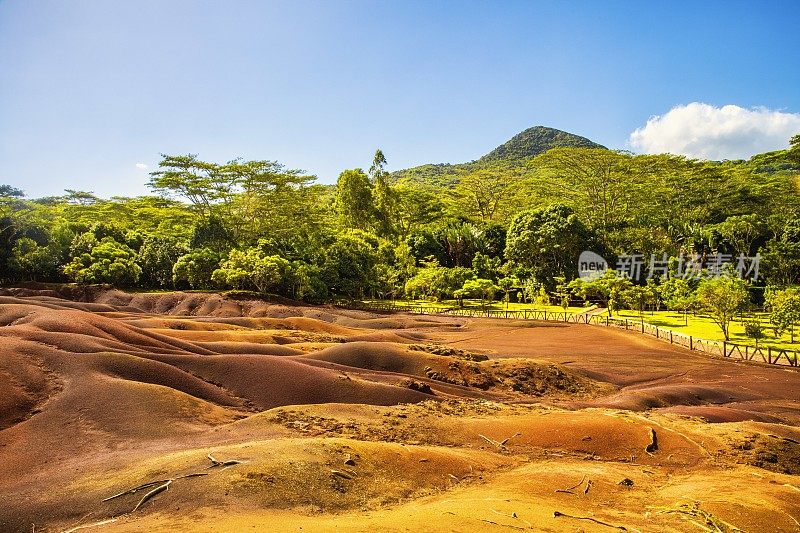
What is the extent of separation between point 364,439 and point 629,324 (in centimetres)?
2979

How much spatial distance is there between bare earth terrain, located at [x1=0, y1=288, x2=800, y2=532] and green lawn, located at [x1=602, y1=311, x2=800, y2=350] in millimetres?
7634

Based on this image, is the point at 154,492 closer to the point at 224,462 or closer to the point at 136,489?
the point at 136,489

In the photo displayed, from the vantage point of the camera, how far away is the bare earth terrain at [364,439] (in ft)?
23.6

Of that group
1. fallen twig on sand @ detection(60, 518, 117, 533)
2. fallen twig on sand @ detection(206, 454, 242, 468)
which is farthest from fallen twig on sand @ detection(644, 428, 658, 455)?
fallen twig on sand @ detection(60, 518, 117, 533)

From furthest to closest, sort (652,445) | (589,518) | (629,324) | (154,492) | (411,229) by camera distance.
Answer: (411,229) → (629,324) → (652,445) → (154,492) → (589,518)

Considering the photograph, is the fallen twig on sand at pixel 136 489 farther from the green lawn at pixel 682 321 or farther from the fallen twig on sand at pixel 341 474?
the green lawn at pixel 682 321

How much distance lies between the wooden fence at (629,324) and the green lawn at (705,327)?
197 cm

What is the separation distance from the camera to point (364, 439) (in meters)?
11.3

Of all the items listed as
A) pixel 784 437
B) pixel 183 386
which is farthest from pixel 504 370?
pixel 183 386

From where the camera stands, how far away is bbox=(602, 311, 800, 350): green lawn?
96.8 feet

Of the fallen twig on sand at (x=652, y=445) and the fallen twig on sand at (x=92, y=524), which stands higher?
the fallen twig on sand at (x=92, y=524)

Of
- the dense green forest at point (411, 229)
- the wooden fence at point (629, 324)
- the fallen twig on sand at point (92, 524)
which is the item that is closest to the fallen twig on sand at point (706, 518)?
the fallen twig on sand at point (92, 524)

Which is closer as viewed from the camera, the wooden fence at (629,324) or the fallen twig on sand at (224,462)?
the fallen twig on sand at (224,462)

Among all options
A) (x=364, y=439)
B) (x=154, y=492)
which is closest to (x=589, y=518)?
(x=364, y=439)
